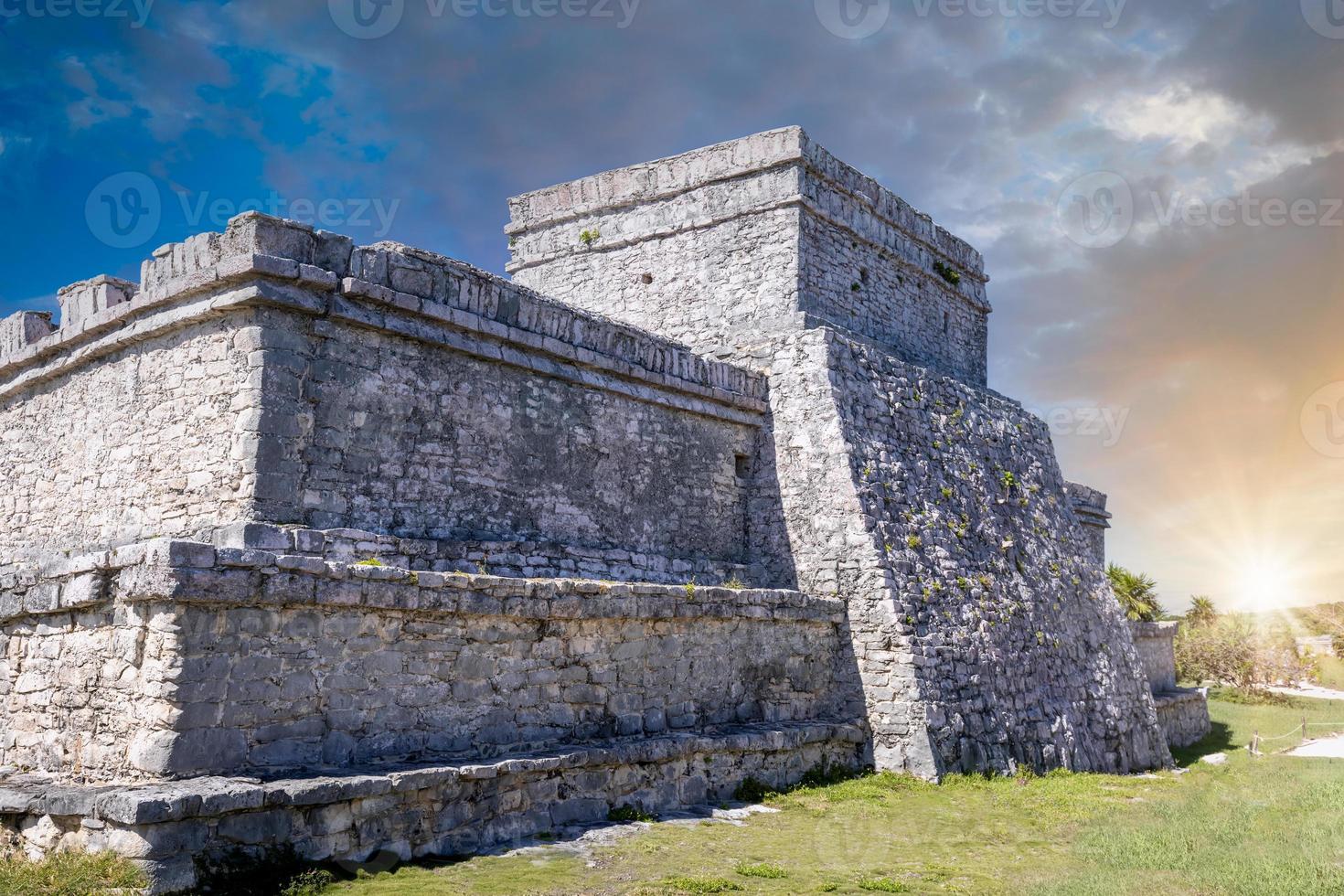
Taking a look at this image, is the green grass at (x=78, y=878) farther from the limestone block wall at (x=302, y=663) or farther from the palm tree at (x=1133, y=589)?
the palm tree at (x=1133, y=589)

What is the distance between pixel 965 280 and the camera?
56.1 ft

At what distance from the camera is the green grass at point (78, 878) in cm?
543

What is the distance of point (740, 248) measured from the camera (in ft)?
45.0

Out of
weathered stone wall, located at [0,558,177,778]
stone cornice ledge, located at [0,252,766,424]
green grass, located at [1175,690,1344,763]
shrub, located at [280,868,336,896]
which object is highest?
stone cornice ledge, located at [0,252,766,424]

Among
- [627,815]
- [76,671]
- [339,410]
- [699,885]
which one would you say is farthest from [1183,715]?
[76,671]

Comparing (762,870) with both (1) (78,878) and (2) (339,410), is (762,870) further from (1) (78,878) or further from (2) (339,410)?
(2) (339,410)

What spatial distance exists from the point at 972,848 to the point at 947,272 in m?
10.4

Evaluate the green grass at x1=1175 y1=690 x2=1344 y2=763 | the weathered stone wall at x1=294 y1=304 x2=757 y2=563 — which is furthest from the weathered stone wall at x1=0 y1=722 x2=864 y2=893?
the green grass at x1=1175 y1=690 x2=1344 y2=763

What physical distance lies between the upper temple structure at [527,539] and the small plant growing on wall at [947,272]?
738 millimetres

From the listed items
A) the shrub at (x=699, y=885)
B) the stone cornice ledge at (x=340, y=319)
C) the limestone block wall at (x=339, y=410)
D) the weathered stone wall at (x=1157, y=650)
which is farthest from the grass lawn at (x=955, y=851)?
the weathered stone wall at (x=1157, y=650)

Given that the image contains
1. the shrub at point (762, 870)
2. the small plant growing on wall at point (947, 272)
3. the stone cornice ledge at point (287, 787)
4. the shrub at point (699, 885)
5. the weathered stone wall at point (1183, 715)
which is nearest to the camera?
the stone cornice ledge at point (287, 787)

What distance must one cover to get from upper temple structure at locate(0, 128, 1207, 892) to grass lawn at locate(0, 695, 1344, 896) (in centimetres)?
49

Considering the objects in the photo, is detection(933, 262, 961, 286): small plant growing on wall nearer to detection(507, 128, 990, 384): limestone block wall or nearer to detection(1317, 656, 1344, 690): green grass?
detection(507, 128, 990, 384): limestone block wall

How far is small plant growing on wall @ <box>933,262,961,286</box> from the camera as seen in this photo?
53.5 ft
